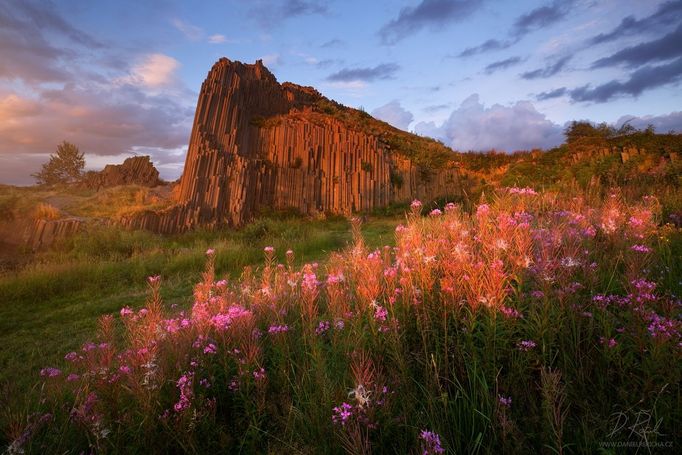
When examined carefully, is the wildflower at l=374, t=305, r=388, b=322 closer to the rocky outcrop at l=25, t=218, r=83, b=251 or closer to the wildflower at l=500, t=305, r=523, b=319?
the wildflower at l=500, t=305, r=523, b=319

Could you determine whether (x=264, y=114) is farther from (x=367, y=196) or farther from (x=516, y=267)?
(x=516, y=267)

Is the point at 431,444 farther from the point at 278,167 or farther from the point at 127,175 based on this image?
the point at 127,175

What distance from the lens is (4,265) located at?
9.96m

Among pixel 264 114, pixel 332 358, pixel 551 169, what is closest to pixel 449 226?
pixel 332 358

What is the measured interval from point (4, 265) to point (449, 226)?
475 inches

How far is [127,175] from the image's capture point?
24922mm

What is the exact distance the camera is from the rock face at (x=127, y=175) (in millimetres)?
24547

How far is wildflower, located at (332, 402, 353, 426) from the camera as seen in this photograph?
1.60 meters

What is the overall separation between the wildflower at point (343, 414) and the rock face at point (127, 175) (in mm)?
26310

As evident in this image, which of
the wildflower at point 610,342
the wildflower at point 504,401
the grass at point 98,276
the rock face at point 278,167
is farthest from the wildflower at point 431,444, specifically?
the rock face at point 278,167

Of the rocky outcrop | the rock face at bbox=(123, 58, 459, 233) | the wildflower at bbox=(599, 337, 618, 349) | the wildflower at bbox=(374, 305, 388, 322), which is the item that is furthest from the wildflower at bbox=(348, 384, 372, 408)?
the rocky outcrop

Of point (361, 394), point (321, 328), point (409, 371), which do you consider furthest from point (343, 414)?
point (321, 328)

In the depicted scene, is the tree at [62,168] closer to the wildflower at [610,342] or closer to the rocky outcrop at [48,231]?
the rocky outcrop at [48,231]

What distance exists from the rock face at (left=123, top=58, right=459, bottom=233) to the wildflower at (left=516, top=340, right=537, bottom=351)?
13028 millimetres
